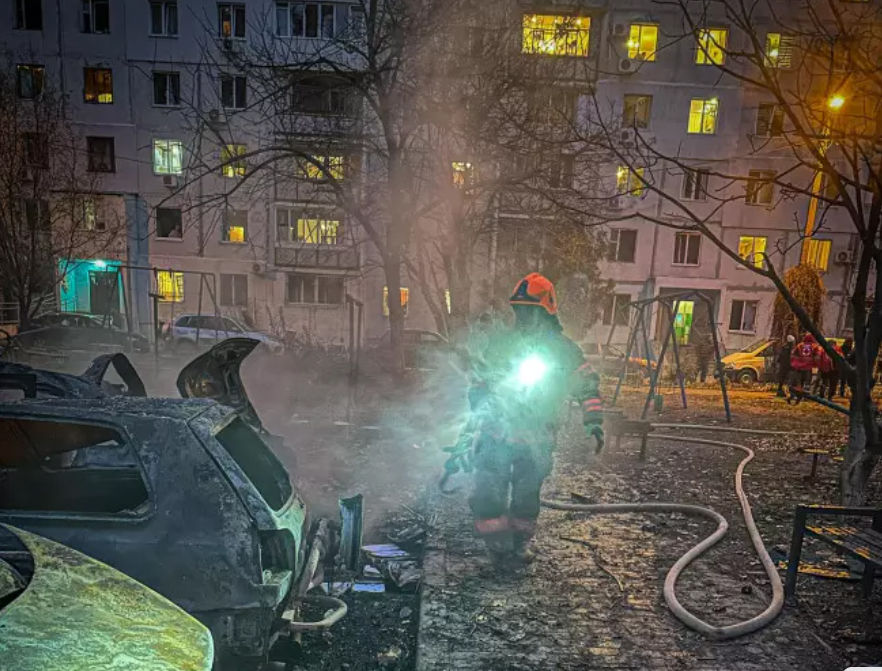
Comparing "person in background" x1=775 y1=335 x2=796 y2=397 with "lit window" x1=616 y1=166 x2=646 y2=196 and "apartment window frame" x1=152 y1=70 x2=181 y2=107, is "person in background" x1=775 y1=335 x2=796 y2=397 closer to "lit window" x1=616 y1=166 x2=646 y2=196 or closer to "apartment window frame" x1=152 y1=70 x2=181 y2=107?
"lit window" x1=616 y1=166 x2=646 y2=196

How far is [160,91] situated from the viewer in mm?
24328

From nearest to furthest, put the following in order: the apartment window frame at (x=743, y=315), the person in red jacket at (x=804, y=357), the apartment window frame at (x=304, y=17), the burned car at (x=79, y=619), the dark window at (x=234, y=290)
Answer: the burned car at (x=79, y=619)
the person in red jacket at (x=804, y=357)
the apartment window frame at (x=304, y=17)
the dark window at (x=234, y=290)
the apartment window frame at (x=743, y=315)

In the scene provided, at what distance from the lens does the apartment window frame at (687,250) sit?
25750 millimetres

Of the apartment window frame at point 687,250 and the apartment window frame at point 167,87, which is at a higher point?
the apartment window frame at point 167,87

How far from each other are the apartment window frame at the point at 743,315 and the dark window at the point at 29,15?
3618cm

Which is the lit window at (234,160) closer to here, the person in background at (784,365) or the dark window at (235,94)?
the dark window at (235,94)

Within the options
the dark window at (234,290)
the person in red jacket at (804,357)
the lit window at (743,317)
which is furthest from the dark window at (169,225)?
the lit window at (743,317)

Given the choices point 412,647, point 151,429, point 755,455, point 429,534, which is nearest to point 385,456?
point 429,534

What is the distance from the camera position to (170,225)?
988 inches

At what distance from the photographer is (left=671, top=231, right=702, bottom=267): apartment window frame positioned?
84.5ft

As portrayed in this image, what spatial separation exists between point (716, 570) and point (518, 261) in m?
16.1

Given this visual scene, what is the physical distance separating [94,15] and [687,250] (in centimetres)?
3057

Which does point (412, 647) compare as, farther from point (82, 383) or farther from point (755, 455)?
point (755, 455)

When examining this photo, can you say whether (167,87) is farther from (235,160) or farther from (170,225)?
(235,160)
